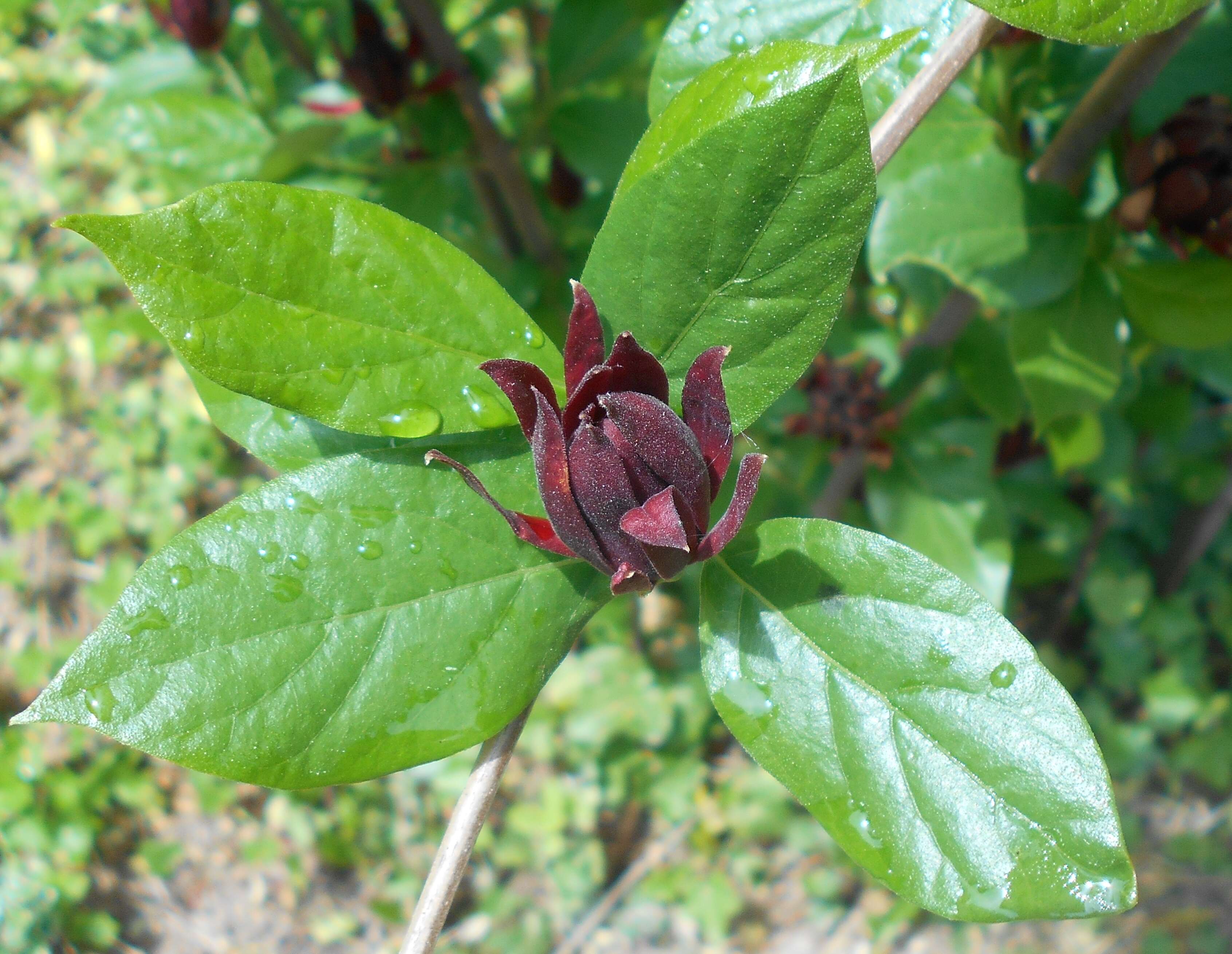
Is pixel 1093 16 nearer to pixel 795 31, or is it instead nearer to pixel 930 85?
pixel 930 85

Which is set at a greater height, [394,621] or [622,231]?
[622,231]

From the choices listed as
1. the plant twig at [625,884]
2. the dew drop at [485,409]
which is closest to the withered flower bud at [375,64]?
the dew drop at [485,409]

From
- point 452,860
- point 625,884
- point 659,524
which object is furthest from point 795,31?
point 625,884

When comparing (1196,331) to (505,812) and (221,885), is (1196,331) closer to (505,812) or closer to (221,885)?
(505,812)

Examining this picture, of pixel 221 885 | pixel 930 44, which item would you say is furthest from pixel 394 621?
pixel 221 885

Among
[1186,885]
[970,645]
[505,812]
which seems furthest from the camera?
[505,812]

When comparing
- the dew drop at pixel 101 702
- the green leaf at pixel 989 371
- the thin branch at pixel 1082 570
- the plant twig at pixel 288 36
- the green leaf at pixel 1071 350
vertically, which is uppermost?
the plant twig at pixel 288 36

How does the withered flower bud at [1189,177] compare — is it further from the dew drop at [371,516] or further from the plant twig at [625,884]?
the plant twig at [625,884]
